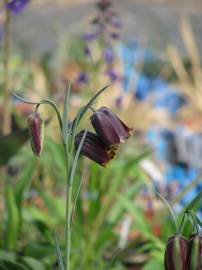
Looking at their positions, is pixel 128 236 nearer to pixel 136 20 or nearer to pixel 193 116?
pixel 193 116

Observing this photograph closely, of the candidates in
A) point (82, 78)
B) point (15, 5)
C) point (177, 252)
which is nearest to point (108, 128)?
point (177, 252)

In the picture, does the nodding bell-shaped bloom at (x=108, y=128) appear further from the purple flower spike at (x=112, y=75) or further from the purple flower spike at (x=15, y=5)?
the purple flower spike at (x=112, y=75)

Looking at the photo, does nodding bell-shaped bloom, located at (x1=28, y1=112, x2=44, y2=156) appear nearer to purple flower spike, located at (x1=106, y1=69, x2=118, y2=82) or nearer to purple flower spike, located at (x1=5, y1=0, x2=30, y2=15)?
purple flower spike, located at (x1=5, y1=0, x2=30, y2=15)

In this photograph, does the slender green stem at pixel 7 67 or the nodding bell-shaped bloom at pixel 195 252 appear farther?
the slender green stem at pixel 7 67

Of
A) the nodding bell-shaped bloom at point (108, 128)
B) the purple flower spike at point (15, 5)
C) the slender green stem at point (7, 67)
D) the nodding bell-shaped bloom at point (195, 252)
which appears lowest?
the nodding bell-shaped bloom at point (195, 252)

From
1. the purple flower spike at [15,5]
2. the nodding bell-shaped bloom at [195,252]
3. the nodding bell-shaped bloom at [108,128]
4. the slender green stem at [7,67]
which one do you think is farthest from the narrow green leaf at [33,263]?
the nodding bell-shaped bloom at [195,252]

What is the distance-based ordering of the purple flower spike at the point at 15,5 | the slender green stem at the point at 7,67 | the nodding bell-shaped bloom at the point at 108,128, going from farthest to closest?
1. the slender green stem at the point at 7,67
2. the purple flower spike at the point at 15,5
3. the nodding bell-shaped bloom at the point at 108,128

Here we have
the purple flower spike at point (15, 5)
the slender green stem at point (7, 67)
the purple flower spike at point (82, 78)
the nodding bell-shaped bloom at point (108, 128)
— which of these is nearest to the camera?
the nodding bell-shaped bloom at point (108, 128)

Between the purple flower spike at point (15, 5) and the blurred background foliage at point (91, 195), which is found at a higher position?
the purple flower spike at point (15, 5)
